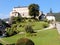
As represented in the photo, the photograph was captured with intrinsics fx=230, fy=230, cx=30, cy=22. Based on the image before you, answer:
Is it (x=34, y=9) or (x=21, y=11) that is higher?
(x=34, y=9)

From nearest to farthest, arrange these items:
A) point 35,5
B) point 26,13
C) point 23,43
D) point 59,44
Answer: point 23,43 → point 59,44 → point 35,5 → point 26,13

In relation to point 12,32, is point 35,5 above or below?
above

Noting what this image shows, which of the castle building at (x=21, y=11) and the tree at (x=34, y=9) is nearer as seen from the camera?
the tree at (x=34, y=9)

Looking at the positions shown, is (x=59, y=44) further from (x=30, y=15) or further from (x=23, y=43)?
(x=30, y=15)

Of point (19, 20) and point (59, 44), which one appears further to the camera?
point (19, 20)

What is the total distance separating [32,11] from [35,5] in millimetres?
2596

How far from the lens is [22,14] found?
102500 mm

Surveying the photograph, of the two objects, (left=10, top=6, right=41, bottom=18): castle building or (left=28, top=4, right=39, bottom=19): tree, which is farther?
(left=10, top=6, right=41, bottom=18): castle building

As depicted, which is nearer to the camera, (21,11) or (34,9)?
(34,9)

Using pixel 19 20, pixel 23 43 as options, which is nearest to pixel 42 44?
pixel 23 43

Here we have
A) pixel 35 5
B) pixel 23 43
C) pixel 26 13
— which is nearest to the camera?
pixel 23 43

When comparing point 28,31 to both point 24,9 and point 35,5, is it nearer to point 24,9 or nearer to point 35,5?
point 35,5

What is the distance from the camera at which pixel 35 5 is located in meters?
89.2

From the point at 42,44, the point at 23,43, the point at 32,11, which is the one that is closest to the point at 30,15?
the point at 32,11
